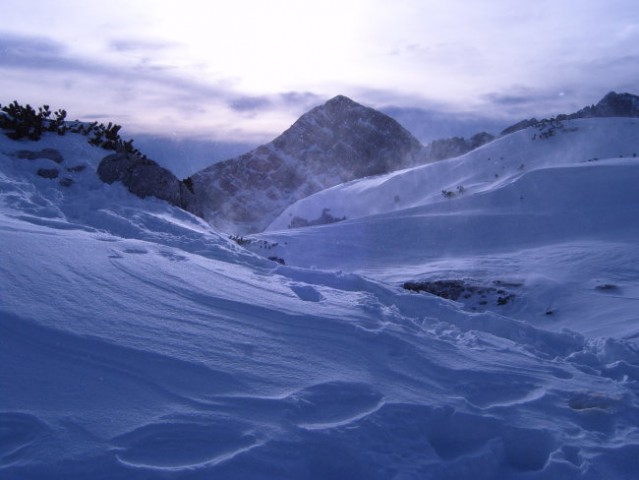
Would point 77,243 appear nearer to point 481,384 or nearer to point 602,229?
point 481,384

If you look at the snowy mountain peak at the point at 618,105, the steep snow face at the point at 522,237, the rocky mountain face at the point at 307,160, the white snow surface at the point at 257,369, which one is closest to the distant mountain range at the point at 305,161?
the rocky mountain face at the point at 307,160

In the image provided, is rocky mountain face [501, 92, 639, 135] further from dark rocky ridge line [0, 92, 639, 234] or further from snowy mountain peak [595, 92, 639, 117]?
dark rocky ridge line [0, 92, 639, 234]

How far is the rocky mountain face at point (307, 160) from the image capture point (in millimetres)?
96062

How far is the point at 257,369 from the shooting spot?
3.28m

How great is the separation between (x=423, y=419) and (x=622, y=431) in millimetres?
1184

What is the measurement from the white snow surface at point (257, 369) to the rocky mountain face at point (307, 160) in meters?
85.5

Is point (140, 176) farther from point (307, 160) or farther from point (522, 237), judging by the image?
point (307, 160)

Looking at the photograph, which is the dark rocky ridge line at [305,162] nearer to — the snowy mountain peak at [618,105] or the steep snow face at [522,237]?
the snowy mountain peak at [618,105]

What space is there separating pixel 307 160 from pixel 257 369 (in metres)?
103

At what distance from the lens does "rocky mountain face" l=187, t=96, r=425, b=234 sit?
9606 centimetres

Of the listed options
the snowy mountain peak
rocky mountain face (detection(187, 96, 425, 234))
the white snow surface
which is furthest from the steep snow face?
rocky mountain face (detection(187, 96, 425, 234))

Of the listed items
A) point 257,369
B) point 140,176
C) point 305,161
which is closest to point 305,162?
point 305,161

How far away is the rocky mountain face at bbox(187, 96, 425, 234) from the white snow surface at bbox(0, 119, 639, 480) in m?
85.5

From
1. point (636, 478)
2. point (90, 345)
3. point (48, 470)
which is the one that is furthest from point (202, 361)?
point (636, 478)
